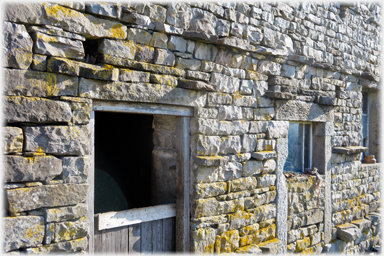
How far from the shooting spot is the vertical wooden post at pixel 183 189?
3369mm

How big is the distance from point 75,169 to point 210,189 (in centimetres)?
148

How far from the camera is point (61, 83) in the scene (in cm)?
252

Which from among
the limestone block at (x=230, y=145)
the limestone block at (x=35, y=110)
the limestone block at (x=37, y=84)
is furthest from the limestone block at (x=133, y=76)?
the limestone block at (x=230, y=145)

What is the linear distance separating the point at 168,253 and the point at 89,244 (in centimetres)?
100

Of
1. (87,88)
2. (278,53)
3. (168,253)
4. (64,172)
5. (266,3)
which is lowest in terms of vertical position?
(168,253)

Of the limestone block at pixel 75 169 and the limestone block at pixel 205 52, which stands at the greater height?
the limestone block at pixel 205 52

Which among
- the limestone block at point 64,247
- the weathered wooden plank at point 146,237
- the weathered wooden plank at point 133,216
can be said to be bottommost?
the weathered wooden plank at point 146,237

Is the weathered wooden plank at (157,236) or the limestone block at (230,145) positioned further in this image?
the limestone block at (230,145)

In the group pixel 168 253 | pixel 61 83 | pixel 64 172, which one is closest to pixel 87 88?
pixel 61 83

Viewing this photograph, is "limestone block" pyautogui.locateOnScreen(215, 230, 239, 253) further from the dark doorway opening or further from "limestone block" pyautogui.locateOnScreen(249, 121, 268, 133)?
the dark doorway opening

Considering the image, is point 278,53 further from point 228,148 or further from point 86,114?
point 86,114

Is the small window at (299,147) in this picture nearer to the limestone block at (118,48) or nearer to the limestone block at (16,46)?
the limestone block at (118,48)

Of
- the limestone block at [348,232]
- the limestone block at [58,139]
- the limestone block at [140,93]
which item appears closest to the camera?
the limestone block at [58,139]

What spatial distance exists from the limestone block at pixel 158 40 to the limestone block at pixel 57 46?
704 millimetres
